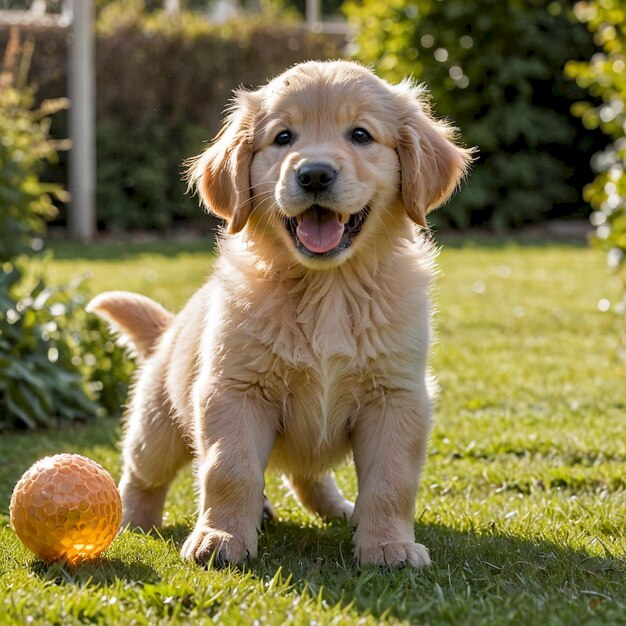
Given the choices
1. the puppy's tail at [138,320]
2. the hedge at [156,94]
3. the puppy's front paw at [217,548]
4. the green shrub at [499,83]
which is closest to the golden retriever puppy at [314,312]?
the puppy's front paw at [217,548]

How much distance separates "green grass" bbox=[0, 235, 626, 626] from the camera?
2.68m

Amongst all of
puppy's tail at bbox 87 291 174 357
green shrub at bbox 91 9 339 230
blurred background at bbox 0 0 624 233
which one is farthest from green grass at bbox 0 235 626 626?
green shrub at bbox 91 9 339 230

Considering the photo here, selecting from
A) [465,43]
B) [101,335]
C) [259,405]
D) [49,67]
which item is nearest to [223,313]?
[259,405]

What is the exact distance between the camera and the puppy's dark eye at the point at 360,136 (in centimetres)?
349

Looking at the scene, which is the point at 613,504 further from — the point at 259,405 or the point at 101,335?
the point at 101,335

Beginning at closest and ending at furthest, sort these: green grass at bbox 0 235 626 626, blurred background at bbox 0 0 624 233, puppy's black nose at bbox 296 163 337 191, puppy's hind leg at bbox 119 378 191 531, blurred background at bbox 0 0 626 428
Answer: green grass at bbox 0 235 626 626 → puppy's black nose at bbox 296 163 337 191 → puppy's hind leg at bbox 119 378 191 531 → blurred background at bbox 0 0 626 428 → blurred background at bbox 0 0 624 233

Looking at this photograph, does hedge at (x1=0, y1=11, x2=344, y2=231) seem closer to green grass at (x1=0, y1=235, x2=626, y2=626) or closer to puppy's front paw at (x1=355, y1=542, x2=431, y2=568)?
green grass at (x1=0, y1=235, x2=626, y2=626)

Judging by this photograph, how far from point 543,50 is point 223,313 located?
11962mm

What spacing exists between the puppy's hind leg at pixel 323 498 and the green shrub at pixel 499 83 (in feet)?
31.8

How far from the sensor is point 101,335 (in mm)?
5930

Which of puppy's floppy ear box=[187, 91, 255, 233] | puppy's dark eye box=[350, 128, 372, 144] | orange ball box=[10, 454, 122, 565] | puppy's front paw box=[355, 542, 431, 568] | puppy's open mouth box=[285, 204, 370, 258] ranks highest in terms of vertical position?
puppy's dark eye box=[350, 128, 372, 144]

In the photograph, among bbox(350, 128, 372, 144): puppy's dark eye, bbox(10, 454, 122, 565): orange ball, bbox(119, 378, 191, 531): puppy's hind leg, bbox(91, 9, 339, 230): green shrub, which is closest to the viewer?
bbox(10, 454, 122, 565): orange ball

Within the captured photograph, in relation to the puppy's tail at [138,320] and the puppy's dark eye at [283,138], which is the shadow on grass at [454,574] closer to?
the puppy's tail at [138,320]

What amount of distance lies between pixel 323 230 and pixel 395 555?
1008mm
